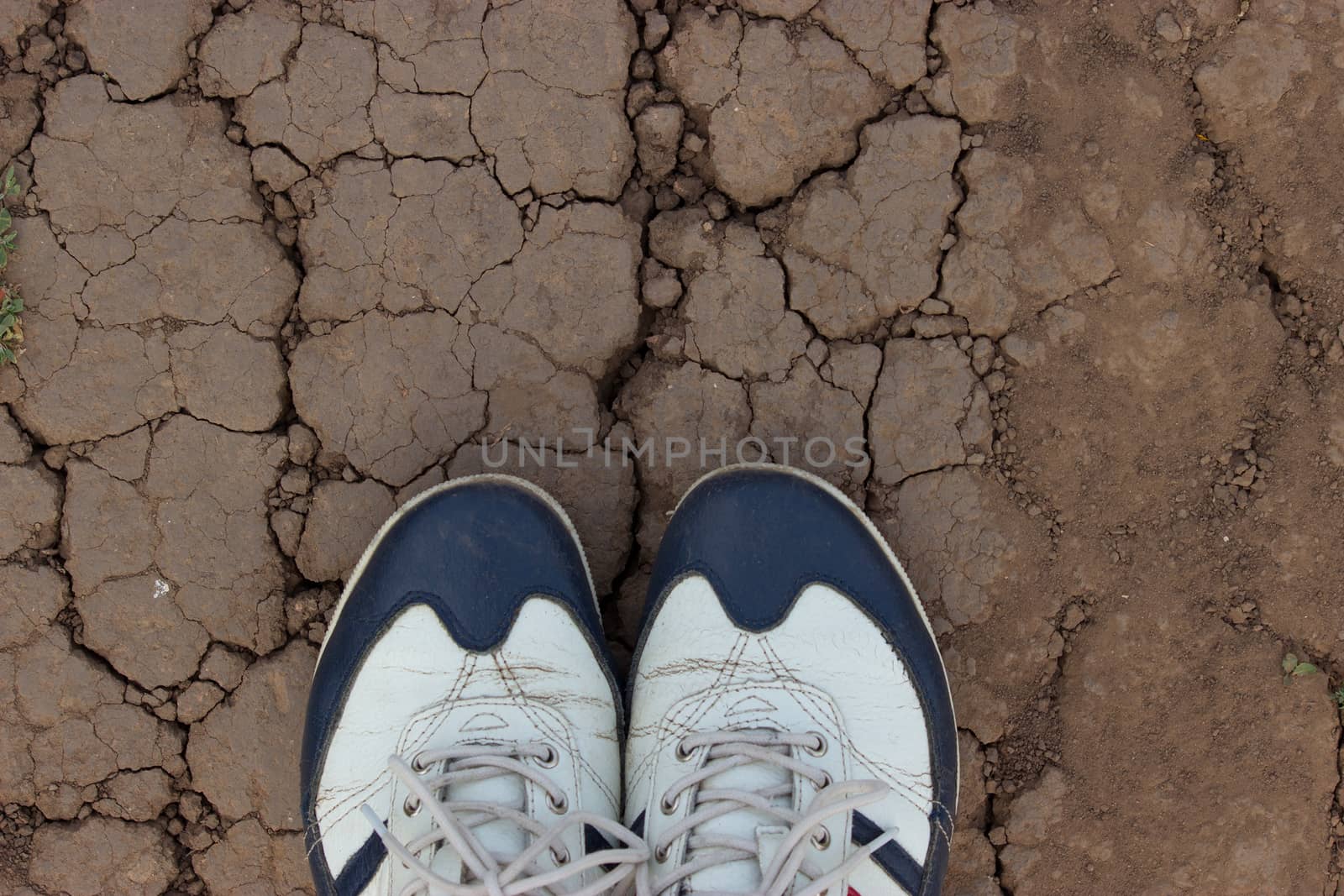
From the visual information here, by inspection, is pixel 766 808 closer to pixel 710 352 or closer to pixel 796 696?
pixel 796 696

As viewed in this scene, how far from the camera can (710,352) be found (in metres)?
2.27

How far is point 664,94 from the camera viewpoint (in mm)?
2268

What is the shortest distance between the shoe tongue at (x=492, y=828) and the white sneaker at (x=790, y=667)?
0.89ft

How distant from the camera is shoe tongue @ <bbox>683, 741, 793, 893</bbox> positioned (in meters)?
2.00

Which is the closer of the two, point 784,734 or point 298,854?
point 784,734

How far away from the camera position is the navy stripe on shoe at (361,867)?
6.72 ft

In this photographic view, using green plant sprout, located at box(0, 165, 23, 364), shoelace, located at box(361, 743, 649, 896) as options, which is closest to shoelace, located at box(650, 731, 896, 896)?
shoelace, located at box(361, 743, 649, 896)

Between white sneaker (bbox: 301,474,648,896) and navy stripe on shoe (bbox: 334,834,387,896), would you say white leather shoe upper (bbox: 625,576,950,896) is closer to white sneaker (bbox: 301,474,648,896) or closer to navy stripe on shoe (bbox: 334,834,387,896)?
white sneaker (bbox: 301,474,648,896)

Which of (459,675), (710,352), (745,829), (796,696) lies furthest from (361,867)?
(710,352)

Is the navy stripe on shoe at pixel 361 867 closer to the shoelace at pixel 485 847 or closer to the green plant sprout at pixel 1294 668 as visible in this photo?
the shoelace at pixel 485 847

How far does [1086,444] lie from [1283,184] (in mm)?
811

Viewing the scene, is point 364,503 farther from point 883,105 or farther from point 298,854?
point 883,105

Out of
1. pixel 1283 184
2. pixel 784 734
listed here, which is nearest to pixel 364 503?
pixel 784 734

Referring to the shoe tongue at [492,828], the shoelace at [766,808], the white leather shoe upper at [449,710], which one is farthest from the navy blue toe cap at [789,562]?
the shoe tongue at [492,828]
